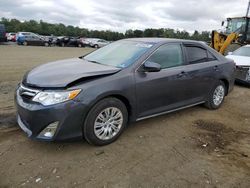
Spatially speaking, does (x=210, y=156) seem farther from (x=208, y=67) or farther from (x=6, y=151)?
(x=6, y=151)

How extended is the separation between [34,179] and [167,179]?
5.24 ft

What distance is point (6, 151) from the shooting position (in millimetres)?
3641

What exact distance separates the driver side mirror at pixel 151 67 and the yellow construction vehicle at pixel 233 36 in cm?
1006

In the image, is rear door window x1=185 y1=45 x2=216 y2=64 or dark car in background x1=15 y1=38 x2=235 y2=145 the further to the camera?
rear door window x1=185 y1=45 x2=216 y2=64

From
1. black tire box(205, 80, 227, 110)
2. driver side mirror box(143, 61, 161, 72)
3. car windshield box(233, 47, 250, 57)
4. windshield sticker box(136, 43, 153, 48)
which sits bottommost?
black tire box(205, 80, 227, 110)

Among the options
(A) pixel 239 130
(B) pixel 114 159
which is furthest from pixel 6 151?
(A) pixel 239 130

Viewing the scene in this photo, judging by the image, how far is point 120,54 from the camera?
15.1 ft

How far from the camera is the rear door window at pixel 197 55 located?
5102 millimetres

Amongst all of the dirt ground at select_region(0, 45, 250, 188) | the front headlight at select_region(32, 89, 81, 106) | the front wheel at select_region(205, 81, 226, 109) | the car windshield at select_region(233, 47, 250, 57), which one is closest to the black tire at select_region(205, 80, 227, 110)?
the front wheel at select_region(205, 81, 226, 109)

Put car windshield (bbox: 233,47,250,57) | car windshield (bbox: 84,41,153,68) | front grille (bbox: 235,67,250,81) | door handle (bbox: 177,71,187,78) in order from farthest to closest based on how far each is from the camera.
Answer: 1. car windshield (bbox: 233,47,250,57)
2. front grille (bbox: 235,67,250,81)
3. door handle (bbox: 177,71,187,78)
4. car windshield (bbox: 84,41,153,68)

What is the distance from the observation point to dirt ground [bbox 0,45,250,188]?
309 centimetres

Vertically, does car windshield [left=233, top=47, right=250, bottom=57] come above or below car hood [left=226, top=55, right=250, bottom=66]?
above

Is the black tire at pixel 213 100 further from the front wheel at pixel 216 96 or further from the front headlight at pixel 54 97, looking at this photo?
the front headlight at pixel 54 97

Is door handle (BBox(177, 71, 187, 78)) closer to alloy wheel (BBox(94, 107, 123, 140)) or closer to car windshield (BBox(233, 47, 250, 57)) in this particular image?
alloy wheel (BBox(94, 107, 123, 140))
